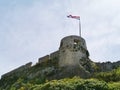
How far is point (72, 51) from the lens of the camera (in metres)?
39.7

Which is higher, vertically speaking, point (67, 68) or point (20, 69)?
point (67, 68)

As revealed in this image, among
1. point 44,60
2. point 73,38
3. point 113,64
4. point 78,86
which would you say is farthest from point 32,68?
point 78,86

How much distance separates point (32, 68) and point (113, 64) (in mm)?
9178

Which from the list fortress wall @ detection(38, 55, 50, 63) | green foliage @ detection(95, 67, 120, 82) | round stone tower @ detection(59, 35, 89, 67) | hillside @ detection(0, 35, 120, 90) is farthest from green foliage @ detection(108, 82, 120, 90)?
fortress wall @ detection(38, 55, 50, 63)

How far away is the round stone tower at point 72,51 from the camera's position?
39.2m

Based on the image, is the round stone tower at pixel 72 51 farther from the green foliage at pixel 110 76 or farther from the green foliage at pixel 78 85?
the green foliage at pixel 78 85

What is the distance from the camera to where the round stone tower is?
3925 centimetres

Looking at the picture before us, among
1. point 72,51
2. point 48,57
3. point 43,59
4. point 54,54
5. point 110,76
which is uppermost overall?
point 72,51

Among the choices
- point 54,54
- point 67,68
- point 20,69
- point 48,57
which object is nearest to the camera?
point 67,68

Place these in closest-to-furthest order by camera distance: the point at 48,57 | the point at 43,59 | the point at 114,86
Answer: the point at 114,86 < the point at 48,57 < the point at 43,59

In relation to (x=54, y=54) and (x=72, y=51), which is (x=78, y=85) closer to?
(x=72, y=51)

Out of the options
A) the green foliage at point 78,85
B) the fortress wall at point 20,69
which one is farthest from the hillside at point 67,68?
the green foliage at point 78,85

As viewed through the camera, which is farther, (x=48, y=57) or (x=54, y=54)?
(x=48, y=57)

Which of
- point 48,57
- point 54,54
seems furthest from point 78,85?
point 48,57
